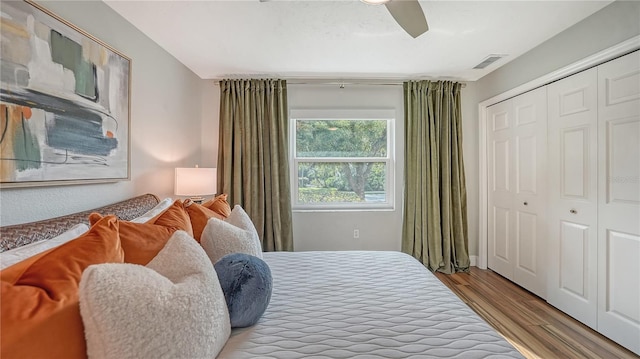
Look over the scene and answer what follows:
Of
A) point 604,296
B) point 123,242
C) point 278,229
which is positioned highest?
point 123,242

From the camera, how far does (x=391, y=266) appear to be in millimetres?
1838

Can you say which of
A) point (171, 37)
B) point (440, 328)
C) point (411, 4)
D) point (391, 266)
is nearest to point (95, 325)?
point (440, 328)

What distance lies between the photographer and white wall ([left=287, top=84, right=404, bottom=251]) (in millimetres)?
3570

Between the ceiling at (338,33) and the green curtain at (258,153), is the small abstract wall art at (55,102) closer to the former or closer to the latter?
the ceiling at (338,33)

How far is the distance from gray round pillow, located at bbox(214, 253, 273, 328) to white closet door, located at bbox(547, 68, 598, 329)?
2500mm

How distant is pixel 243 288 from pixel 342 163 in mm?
2716

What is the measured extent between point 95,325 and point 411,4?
1.89 m

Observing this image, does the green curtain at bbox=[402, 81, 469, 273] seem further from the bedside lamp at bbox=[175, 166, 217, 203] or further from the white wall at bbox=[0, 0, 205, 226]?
the white wall at bbox=[0, 0, 205, 226]

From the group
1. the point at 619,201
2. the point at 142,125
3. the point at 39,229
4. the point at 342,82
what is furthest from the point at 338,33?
the point at 619,201

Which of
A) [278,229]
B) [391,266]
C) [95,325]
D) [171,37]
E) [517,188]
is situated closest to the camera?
[95,325]

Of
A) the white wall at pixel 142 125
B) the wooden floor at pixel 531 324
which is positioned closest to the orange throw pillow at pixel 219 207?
the white wall at pixel 142 125

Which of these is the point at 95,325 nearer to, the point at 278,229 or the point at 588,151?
the point at 278,229

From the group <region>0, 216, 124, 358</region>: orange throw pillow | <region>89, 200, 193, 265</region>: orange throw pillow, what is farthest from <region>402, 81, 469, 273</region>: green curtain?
<region>0, 216, 124, 358</region>: orange throw pillow

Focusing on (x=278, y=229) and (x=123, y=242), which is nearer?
(x=123, y=242)
